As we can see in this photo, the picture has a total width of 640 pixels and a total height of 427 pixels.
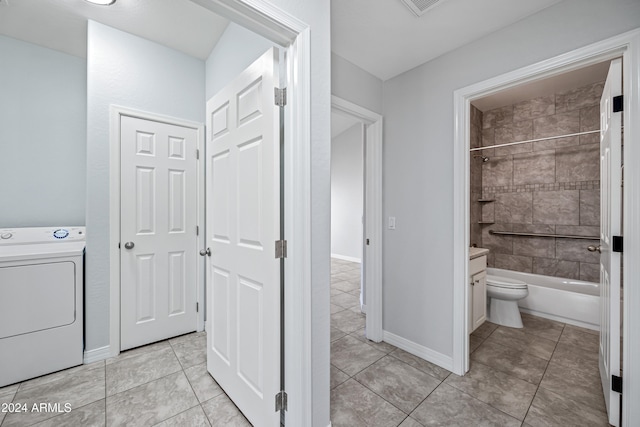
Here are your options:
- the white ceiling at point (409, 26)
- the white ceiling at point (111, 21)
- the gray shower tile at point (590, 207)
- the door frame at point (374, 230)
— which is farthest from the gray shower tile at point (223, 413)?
the gray shower tile at point (590, 207)

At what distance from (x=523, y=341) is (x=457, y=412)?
1399 mm

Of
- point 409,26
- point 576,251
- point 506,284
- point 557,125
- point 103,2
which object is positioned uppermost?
point 103,2

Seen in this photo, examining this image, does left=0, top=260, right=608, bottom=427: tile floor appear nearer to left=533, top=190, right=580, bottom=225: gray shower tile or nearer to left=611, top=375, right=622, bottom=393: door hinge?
left=611, top=375, right=622, bottom=393: door hinge

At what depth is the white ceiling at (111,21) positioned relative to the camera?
1.87 metres

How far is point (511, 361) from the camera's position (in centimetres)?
209

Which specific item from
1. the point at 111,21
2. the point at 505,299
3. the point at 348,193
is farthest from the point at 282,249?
the point at 348,193

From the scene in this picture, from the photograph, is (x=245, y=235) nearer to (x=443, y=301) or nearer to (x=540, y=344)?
(x=443, y=301)

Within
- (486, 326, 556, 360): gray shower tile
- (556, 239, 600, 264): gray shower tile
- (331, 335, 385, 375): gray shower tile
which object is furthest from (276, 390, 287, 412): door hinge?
(556, 239, 600, 264): gray shower tile

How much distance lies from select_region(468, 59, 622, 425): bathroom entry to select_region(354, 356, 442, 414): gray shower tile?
1.46 metres

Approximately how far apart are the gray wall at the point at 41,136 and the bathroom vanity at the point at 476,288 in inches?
149

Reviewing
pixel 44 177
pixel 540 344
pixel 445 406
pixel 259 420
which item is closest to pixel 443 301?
pixel 445 406

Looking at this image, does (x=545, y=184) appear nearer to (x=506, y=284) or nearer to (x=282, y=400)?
(x=506, y=284)

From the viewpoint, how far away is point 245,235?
147 cm

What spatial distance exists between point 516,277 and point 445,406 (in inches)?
104
